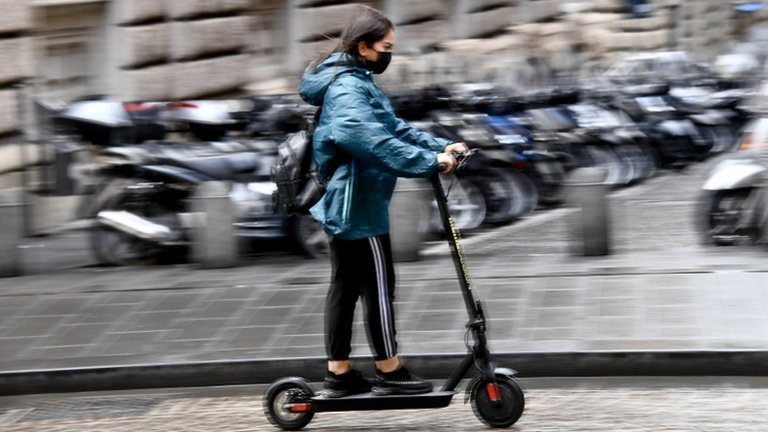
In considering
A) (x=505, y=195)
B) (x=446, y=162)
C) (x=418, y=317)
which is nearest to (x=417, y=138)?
(x=446, y=162)

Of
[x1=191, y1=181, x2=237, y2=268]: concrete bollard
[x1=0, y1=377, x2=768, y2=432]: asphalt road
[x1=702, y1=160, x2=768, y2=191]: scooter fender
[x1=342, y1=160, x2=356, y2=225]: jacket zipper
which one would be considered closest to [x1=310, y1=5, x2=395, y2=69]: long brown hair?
[x1=342, y1=160, x2=356, y2=225]: jacket zipper

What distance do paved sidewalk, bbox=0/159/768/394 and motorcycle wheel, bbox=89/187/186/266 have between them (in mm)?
158

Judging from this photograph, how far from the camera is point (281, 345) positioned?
789 cm

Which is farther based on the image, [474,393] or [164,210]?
[164,210]

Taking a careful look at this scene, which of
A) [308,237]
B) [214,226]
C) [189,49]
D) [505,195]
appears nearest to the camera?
[214,226]

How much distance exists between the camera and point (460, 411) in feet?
21.7

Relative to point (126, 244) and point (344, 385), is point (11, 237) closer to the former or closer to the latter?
point (126, 244)

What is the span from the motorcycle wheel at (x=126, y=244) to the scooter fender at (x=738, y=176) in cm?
392

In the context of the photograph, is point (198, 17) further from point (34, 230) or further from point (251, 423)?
point (251, 423)

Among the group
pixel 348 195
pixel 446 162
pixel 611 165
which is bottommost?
pixel 611 165

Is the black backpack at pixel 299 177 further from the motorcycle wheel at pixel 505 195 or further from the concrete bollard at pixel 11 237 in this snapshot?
the motorcycle wheel at pixel 505 195

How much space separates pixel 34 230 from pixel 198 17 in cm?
448

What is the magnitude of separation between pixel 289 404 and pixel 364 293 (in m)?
0.57

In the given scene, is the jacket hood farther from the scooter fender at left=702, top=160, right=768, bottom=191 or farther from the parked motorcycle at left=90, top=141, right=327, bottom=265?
the scooter fender at left=702, top=160, right=768, bottom=191
